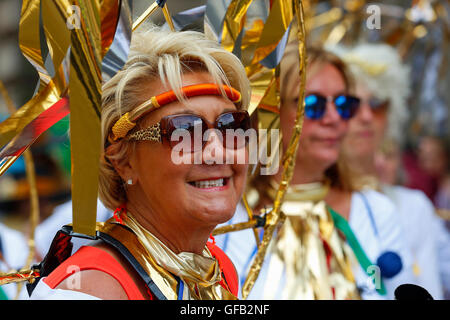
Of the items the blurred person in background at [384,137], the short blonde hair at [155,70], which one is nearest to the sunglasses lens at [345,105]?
the blurred person in background at [384,137]

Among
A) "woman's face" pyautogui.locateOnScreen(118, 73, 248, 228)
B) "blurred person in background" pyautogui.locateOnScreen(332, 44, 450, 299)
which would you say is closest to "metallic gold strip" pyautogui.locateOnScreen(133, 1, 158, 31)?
"woman's face" pyautogui.locateOnScreen(118, 73, 248, 228)

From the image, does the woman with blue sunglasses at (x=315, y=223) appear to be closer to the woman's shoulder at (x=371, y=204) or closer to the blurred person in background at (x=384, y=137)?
the woman's shoulder at (x=371, y=204)

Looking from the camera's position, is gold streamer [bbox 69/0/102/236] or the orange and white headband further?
the orange and white headband

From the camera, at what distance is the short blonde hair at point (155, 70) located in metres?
1.53

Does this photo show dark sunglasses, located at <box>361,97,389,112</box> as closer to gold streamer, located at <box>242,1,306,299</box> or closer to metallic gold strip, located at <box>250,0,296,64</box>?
gold streamer, located at <box>242,1,306,299</box>

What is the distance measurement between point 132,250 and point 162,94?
1.26 ft

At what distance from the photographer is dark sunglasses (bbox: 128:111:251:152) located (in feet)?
4.82

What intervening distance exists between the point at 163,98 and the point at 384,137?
4075mm

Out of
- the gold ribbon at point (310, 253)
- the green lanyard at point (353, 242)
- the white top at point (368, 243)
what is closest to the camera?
the white top at point (368, 243)

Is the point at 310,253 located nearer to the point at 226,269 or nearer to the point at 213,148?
the point at 226,269

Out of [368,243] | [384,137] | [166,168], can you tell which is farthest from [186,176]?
[384,137]

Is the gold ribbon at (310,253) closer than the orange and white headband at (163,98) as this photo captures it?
No
